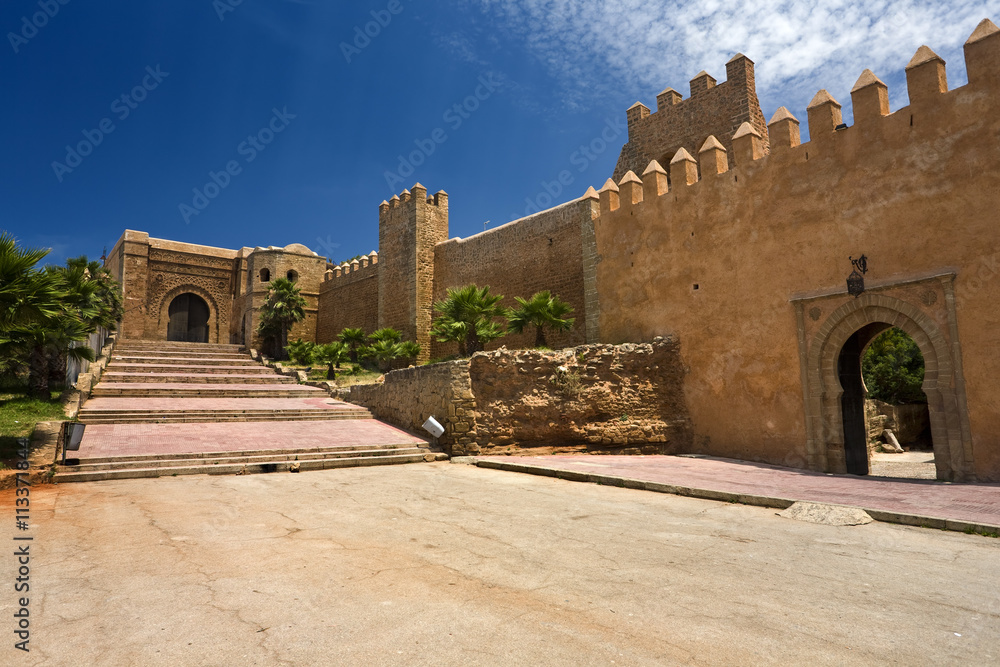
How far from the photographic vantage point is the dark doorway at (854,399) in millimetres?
9297

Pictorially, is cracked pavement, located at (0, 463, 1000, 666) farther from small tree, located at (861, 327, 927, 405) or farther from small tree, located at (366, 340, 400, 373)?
small tree, located at (861, 327, 927, 405)

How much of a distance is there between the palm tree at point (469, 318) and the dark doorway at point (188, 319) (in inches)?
895

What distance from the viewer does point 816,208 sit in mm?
9305

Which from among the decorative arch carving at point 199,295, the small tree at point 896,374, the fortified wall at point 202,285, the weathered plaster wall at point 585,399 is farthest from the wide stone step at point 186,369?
the small tree at point 896,374

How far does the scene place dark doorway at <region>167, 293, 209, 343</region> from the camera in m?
32.0

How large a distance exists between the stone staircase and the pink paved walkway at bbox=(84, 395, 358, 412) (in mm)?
21

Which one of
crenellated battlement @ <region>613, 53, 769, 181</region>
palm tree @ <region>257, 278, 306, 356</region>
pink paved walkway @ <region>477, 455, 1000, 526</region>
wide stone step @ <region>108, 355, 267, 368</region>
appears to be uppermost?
crenellated battlement @ <region>613, 53, 769, 181</region>

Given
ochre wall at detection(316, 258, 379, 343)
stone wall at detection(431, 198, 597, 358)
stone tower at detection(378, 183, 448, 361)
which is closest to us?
stone wall at detection(431, 198, 597, 358)

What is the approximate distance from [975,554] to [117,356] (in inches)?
857

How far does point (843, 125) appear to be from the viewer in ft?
31.3

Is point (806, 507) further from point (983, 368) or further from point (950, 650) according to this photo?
point (983, 368)

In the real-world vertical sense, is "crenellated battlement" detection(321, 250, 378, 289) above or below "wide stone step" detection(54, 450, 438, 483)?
above

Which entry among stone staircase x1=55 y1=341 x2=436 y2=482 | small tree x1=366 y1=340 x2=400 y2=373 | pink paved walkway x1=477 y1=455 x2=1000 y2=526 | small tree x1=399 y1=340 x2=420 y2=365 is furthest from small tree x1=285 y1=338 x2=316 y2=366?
pink paved walkway x1=477 y1=455 x2=1000 y2=526

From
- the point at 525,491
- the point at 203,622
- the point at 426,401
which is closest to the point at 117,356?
the point at 426,401
